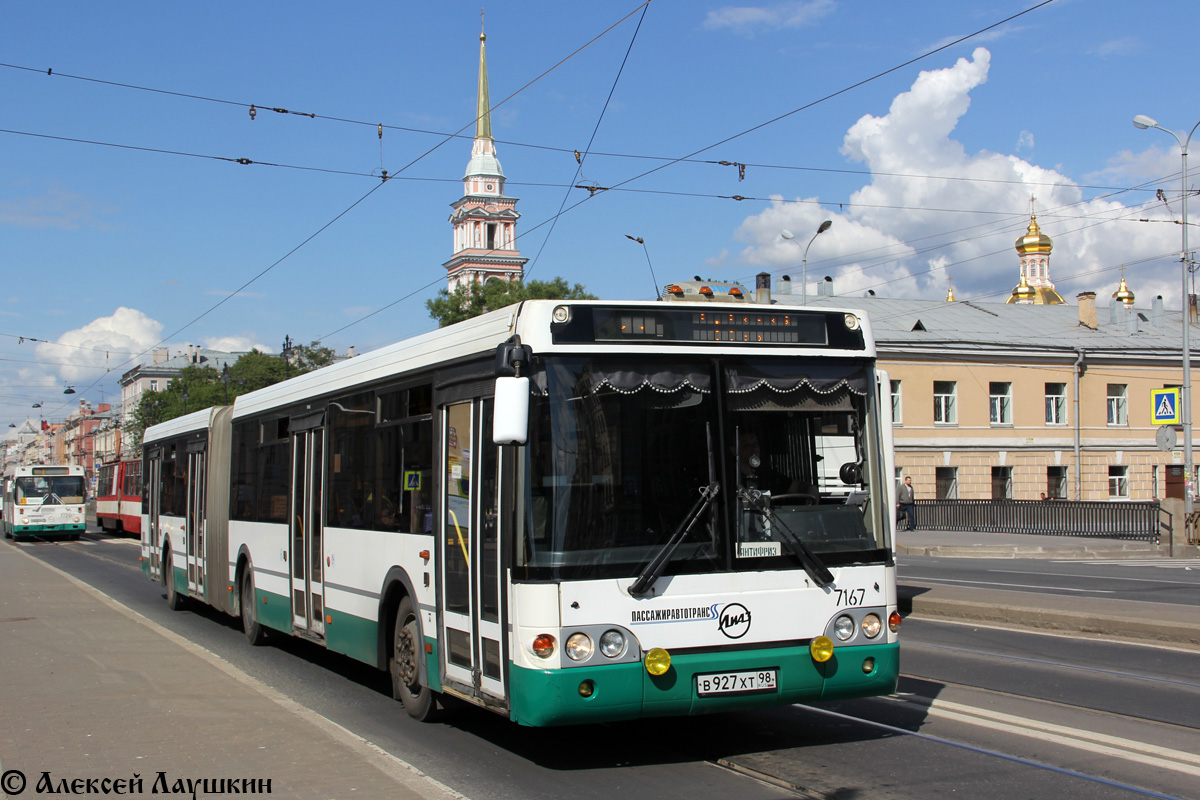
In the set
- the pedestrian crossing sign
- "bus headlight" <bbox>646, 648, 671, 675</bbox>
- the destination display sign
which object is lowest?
"bus headlight" <bbox>646, 648, 671, 675</bbox>

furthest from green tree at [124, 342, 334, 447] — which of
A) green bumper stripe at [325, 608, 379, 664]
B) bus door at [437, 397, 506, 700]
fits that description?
bus door at [437, 397, 506, 700]

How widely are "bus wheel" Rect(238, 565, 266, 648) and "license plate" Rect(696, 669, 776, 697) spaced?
776 cm

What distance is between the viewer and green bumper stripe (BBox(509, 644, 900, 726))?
643 cm

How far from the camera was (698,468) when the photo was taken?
6777mm

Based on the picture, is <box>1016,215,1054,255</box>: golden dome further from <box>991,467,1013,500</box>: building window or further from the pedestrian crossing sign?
the pedestrian crossing sign

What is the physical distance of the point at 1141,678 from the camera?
9.77m

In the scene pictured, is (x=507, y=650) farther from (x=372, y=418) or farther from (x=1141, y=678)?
(x=1141, y=678)

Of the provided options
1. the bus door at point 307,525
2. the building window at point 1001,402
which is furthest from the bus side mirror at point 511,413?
the building window at point 1001,402

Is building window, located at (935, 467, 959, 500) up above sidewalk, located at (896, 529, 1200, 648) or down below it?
above

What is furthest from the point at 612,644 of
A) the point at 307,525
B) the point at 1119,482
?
the point at 1119,482

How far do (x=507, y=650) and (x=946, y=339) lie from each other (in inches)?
1842

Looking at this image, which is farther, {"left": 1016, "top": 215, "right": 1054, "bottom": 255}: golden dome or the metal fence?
{"left": 1016, "top": 215, "right": 1054, "bottom": 255}: golden dome

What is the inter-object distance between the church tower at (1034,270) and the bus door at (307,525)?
86.6 metres

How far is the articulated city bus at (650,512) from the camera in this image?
652 cm
